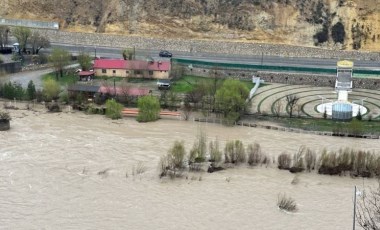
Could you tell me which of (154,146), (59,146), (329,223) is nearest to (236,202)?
(329,223)

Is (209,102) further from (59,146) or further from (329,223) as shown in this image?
(329,223)

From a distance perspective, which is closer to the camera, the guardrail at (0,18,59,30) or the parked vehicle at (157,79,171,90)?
the parked vehicle at (157,79,171,90)

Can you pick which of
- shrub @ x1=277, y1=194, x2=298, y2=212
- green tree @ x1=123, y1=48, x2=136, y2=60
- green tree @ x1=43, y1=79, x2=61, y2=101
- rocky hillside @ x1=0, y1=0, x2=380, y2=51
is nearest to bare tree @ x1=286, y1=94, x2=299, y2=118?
rocky hillside @ x1=0, y1=0, x2=380, y2=51

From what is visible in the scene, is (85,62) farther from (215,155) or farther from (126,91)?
(215,155)

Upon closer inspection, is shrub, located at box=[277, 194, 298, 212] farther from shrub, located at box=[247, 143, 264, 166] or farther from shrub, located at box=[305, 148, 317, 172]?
shrub, located at box=[247, 143, 264, 166]

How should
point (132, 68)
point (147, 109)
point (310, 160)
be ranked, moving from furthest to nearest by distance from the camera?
point (132, 68) < point (147, 109) < point (310, 160)

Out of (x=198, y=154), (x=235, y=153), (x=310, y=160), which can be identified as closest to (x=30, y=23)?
(x=198, y=154)
